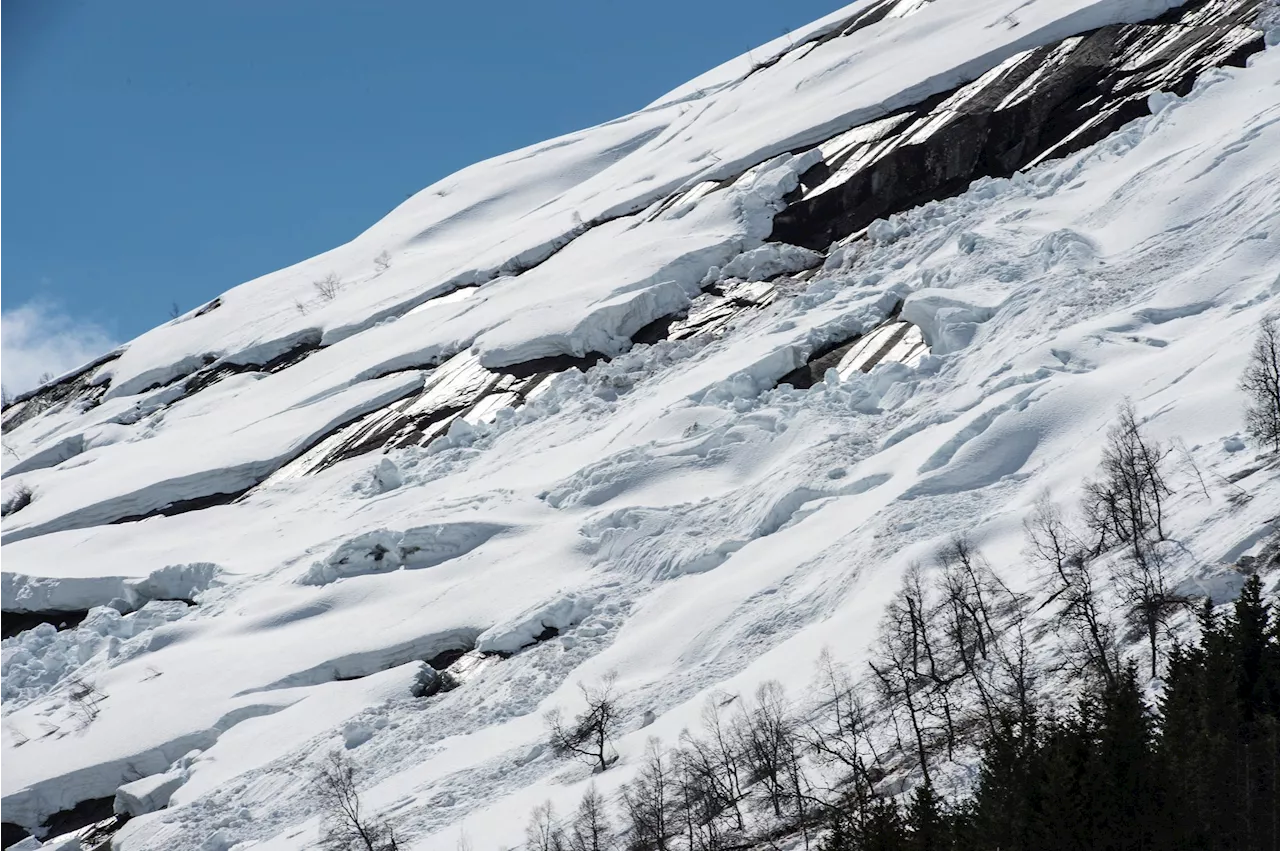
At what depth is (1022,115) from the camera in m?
73.9

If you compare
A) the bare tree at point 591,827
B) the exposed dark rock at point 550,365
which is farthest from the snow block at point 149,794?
the exposed dark rock at point 550,365

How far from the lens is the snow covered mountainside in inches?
1629

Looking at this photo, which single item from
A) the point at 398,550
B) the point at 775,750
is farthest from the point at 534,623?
the point at 775,750

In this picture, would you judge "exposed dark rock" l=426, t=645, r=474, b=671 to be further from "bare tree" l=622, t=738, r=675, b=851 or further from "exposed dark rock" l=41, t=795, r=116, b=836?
"bare tree" l=622, t=738, r=675, b=851

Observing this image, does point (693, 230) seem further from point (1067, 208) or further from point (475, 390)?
point (1067, 208)

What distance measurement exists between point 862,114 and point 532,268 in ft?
84.8

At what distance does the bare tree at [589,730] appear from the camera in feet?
122

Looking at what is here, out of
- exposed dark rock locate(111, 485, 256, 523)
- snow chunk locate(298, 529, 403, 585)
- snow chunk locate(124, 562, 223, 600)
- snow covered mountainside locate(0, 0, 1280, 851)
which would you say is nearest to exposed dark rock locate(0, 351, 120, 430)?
snow covered mountainside locate(0, 0, 1280, 851)

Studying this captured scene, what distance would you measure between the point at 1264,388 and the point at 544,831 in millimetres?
25717

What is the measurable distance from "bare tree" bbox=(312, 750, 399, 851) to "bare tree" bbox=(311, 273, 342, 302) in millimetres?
65186

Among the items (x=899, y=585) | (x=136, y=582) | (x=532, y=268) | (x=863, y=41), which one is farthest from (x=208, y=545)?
(x=863, y=41)

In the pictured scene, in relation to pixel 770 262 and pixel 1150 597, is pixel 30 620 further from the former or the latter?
pixel 1150 597

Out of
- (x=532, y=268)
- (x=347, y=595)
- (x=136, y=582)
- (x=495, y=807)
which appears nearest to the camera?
(x=495, y=807)

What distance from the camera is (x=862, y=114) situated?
83812 millimetres
